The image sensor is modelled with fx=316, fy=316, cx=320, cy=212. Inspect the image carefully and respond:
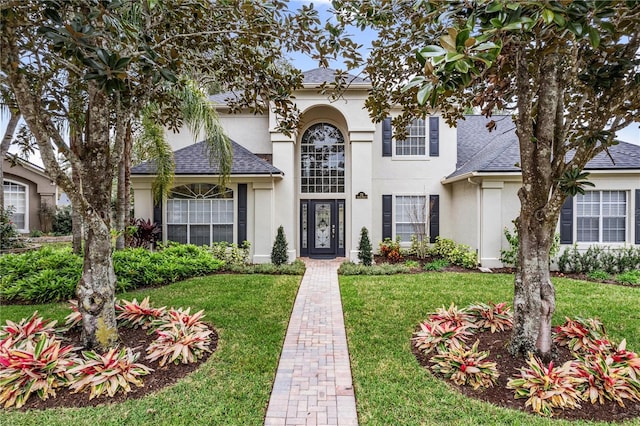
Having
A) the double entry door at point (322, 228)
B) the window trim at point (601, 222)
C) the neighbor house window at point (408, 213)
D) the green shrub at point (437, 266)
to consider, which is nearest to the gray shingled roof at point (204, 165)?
the double entry door at point (322, 228)

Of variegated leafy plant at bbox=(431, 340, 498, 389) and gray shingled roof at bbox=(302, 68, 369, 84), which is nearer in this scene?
variegated leafy plant at bbox=(431, 340, 498, 389)

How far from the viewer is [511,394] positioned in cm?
362

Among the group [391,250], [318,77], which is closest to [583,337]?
[391,250]

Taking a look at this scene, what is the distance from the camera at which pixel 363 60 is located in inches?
189

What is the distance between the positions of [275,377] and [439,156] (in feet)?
37.1

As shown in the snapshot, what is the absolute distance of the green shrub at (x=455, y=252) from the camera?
1065 centimetres

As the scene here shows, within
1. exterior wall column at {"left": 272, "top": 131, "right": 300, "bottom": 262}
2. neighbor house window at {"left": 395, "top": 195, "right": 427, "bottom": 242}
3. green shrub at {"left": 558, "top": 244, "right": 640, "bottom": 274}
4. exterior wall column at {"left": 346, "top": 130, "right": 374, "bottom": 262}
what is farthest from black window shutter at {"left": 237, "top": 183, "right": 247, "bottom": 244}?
green shrub at {"left": 558, "top": 244, "right": 640, "bottom": 274}

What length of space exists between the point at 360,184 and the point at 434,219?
3.45 metres

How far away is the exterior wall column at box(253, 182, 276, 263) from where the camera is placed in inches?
453

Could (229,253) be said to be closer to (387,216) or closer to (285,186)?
(285,186)

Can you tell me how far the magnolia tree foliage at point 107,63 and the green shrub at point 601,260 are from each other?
1017 cm

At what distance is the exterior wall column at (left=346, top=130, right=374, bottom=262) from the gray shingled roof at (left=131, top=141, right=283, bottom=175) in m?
2.90

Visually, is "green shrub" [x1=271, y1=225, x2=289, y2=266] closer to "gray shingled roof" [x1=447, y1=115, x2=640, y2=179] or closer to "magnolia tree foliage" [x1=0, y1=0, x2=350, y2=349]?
"magnolia tree foliage" [x1=0, y1=0, x2=350, y2=349]

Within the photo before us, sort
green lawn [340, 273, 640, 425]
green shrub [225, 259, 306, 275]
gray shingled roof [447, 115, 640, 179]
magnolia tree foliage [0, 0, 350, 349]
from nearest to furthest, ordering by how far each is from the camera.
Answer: magnolia tree foliage [0, 0, 350, 349] < green lawn [340, 273, 640, 425] < green shrub [225, 259, 306, 275] < gray shingled roof [447, 115, 640, 179]
